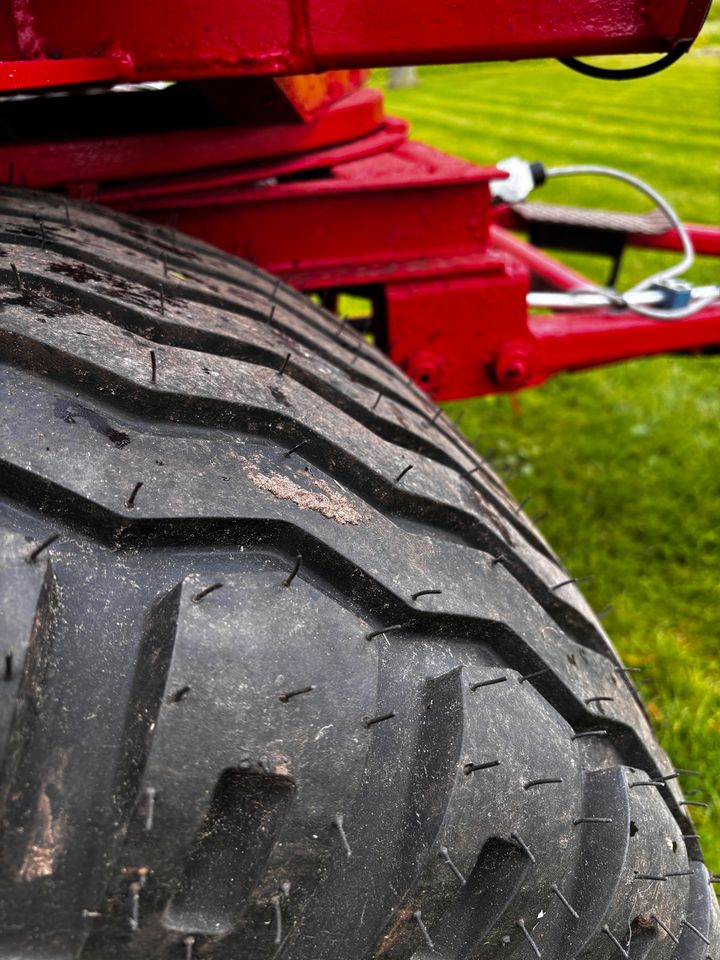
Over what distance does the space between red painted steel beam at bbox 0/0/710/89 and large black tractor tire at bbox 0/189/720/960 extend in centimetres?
33

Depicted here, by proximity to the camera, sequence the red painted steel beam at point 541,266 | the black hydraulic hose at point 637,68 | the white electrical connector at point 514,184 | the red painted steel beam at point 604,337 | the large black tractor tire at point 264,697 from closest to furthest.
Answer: the large black tractor tire at point 264,697 < the black hydraulic hose at point 637,68 < the red painted steel beam at point 604,337 < the white electrical connector at point 514,184 < the red painted steel beam at point 541,266

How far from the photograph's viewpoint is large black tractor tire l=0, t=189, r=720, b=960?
89 cm

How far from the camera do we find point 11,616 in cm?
86

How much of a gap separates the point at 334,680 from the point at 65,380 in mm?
413

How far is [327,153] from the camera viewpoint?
2.06 m

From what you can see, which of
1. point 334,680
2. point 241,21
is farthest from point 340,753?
point 241,21

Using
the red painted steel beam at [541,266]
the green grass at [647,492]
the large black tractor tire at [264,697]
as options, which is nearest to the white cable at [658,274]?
the red painted steel beam at [541,266]

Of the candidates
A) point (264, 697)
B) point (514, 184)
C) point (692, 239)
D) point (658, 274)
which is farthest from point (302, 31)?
point (692, 239)

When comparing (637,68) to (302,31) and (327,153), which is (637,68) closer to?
(302,31)

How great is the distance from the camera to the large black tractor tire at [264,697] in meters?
0.89

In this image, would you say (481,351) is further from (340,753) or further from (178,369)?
(340,753)

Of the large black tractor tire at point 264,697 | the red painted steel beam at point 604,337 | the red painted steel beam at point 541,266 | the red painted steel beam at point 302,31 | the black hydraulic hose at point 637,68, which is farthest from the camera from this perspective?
the red painted steel beam at point 541,266

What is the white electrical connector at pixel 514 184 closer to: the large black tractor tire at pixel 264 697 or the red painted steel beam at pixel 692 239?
the red painted steel beam at pixel 692 239

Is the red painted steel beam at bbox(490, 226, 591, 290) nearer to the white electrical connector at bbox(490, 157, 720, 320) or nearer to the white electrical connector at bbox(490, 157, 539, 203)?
the white electrical connector at bbox(490, 157, 720, 320)
